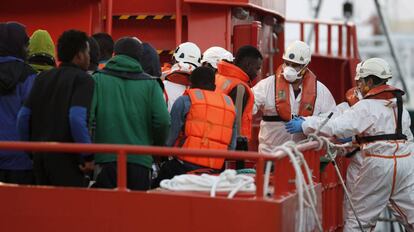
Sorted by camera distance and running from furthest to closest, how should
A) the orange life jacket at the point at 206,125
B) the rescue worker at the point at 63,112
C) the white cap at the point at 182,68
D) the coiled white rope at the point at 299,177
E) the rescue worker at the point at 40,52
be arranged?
the white cap at the point at 182,68 → the rescue worker at the point at 40,52 → the orange life jacket at the point at 206,125 → the rescue worker at the point at 63,112 → the coiled white rope at the point at 299,177

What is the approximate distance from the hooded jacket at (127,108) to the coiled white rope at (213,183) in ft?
1.39

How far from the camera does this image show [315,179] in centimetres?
983

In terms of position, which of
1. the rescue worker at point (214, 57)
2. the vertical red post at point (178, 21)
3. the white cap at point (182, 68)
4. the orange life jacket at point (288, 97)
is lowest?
the orange life jacket at point (288, 97)

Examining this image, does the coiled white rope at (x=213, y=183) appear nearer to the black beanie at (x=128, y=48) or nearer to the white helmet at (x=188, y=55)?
the black beanie at (x=128, y=48)

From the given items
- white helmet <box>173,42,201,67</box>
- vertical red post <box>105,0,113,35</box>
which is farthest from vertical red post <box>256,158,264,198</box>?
vertical red post <box>105,0,113,35</box>

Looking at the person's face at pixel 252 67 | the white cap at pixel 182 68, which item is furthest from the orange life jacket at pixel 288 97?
the white cap at pixel 182 68

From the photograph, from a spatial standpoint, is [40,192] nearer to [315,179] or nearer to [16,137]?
[16,137]

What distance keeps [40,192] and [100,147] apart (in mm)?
653

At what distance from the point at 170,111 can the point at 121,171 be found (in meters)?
1.82

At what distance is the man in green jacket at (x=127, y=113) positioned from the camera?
8539 millimetres

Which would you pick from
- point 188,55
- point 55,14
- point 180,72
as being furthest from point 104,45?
point 55,14

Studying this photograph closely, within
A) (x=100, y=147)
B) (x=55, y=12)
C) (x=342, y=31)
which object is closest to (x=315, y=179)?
(x=100, y=147)

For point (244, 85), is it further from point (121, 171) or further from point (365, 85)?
point (121, 171)

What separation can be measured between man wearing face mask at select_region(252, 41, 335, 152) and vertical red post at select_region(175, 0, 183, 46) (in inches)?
51.5
